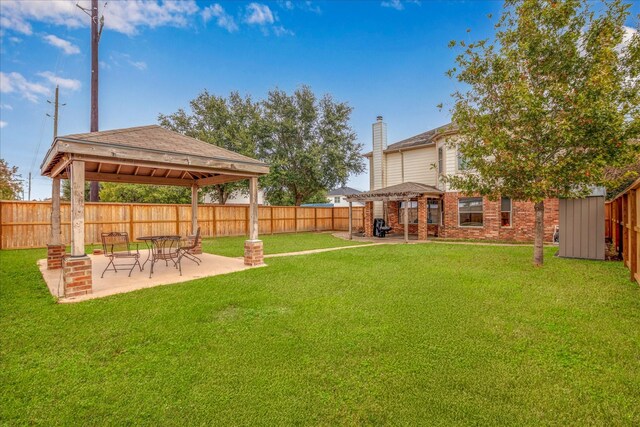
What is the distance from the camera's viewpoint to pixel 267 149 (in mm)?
22891

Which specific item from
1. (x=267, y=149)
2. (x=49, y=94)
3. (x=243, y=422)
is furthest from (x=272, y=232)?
(x=243, y=422)

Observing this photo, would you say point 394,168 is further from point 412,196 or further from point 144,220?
point 144,220

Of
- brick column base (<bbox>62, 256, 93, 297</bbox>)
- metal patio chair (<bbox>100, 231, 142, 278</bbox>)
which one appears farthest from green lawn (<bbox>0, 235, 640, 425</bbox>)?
metal patio chair (<bbox>100, 231, 142, 278</bbox>)

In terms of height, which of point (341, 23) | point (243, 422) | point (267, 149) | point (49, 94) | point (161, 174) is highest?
point (341, 23)

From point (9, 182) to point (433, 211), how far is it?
25802 millimetres

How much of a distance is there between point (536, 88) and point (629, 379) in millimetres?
7384

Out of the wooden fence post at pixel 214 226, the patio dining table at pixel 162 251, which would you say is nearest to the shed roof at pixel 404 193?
the wooden fence post at pixel 214 226

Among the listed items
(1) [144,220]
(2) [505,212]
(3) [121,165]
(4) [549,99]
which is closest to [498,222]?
(2) [505,212]

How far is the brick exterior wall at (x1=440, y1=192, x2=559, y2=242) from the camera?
44.5 feet

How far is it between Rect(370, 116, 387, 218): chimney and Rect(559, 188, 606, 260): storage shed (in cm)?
1064

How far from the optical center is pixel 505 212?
14.5 meters

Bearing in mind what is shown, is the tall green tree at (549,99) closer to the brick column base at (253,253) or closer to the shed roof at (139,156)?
the brick column base at (253,253)

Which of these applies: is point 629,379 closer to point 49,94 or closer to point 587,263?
point 587,263

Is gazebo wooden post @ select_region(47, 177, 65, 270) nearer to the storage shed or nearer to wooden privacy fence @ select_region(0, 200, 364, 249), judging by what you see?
wooden privacy fence @ select_region(0, 200, 364, 249)
